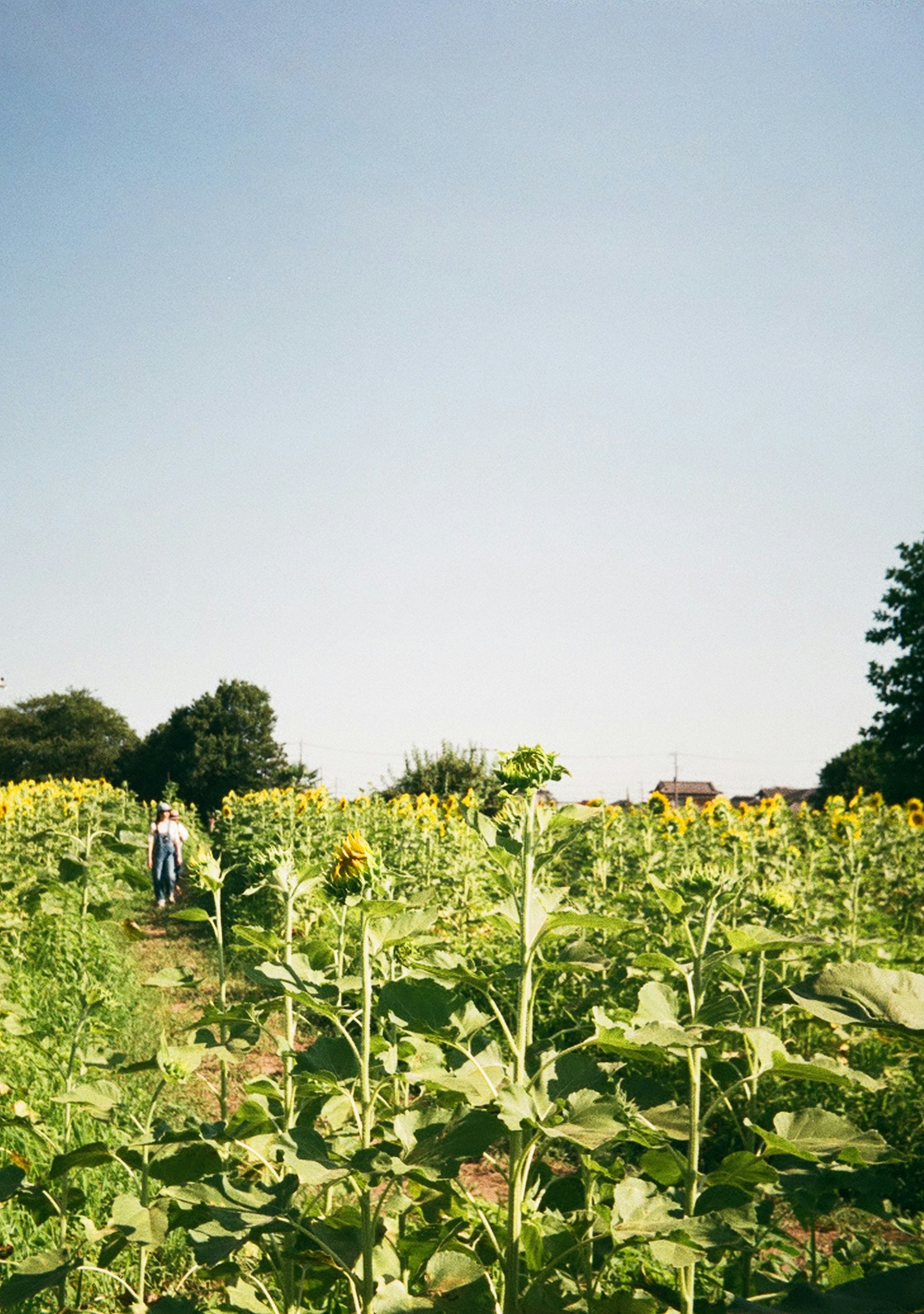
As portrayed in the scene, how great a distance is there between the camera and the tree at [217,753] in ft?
117

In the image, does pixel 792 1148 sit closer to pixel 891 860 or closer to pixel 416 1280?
pixel 416 1280

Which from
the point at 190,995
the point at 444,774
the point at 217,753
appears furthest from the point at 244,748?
the point at 190,995

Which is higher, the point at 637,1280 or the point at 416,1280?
the point at 416,1280

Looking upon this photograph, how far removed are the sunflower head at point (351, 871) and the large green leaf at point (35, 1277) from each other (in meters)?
0.86

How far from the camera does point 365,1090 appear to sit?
1585 mm

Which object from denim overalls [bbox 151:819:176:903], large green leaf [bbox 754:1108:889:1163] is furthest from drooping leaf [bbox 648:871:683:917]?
denim overalls [bbox 151:819:176:903]

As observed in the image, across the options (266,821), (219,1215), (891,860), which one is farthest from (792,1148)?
(266,821)

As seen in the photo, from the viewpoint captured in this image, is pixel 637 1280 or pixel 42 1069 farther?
pixel 42 1069

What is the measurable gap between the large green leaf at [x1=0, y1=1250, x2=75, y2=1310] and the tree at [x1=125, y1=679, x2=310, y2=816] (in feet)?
108

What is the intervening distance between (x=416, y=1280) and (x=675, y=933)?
3363 mm

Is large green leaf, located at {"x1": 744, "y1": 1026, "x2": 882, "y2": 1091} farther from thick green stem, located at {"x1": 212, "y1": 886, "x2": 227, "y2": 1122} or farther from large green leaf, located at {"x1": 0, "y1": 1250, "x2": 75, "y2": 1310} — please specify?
large green leaf, located at {"x1": 0, "y1": 1250, "x2": 75, "y2": 1310}

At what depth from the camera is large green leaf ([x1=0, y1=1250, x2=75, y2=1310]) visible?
5.40 ft

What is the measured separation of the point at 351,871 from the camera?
1.75m

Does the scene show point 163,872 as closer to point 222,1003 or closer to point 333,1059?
point 222,1003
